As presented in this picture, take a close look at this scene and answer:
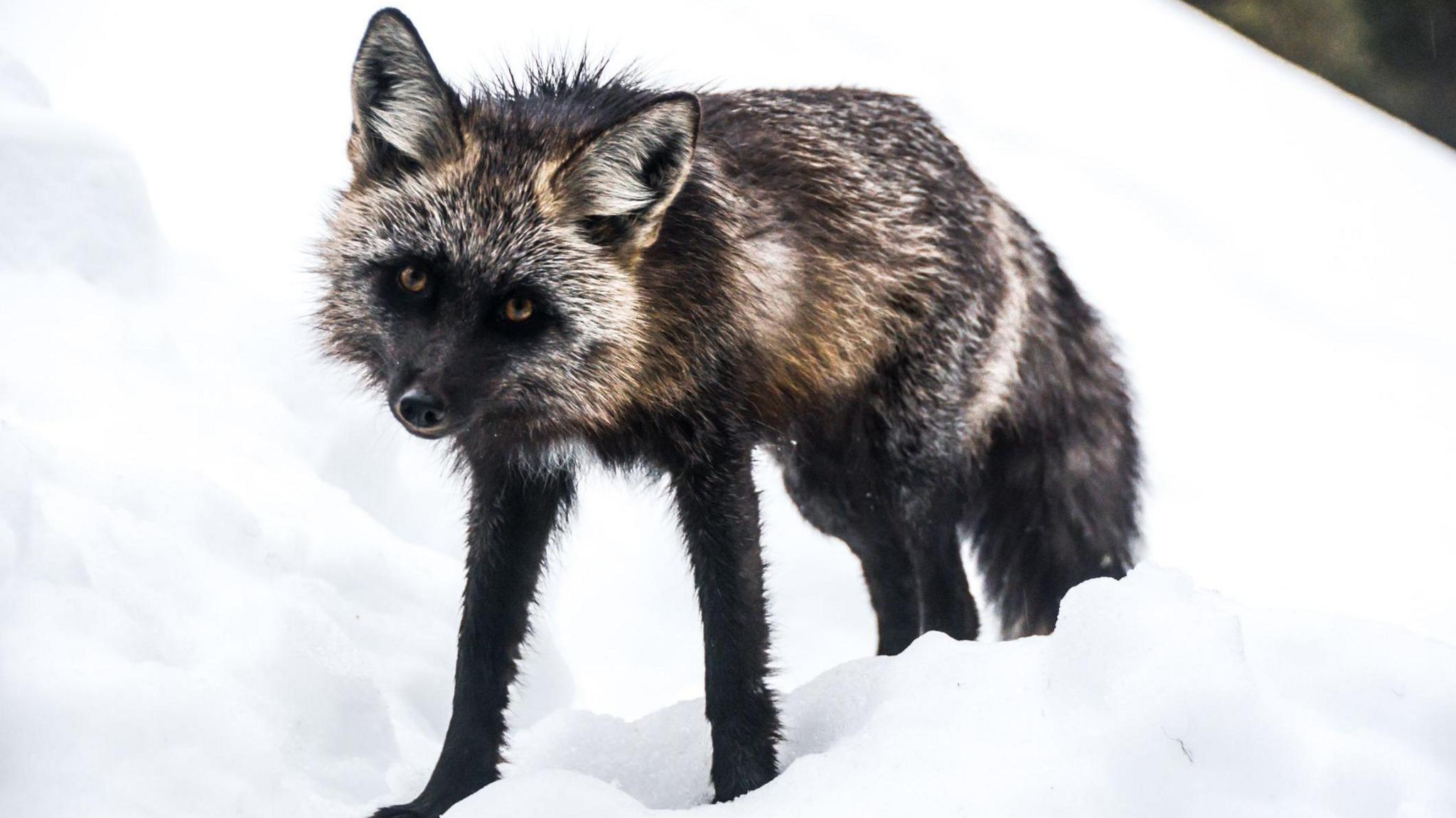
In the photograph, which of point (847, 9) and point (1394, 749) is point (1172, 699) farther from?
point (847, 9)

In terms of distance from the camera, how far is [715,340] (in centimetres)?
337

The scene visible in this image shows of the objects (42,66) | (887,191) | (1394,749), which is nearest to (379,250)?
(887,191)

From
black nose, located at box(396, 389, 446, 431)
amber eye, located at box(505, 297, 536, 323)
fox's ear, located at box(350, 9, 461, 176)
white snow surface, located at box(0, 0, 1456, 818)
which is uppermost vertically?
fox's ear, located at box(350, 9, 461, 176)

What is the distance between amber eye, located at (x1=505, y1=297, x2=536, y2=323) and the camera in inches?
121

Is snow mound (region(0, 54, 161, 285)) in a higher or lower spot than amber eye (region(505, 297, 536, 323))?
lower

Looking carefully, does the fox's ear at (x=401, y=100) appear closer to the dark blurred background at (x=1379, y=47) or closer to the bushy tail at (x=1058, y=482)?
the bushy tail at (x=1058, y=482)

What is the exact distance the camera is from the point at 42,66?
25.5ft

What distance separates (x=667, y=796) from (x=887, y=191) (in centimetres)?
198

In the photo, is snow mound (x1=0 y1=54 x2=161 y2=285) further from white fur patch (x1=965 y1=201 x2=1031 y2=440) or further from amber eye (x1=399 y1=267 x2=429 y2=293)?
white fur patch (x1=965 y1=201 x2=1031 y2=440)

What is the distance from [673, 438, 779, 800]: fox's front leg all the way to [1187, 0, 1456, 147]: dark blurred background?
11593mm

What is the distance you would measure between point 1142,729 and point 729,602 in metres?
1.11

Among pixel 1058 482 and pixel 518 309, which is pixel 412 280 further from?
pixel 1058 482

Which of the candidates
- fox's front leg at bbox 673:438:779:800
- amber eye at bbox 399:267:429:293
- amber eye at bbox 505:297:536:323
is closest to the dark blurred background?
fox's front leg at bbox 673:438:779:800

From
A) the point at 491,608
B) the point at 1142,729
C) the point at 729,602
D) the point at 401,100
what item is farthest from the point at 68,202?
the point at 1142,729
